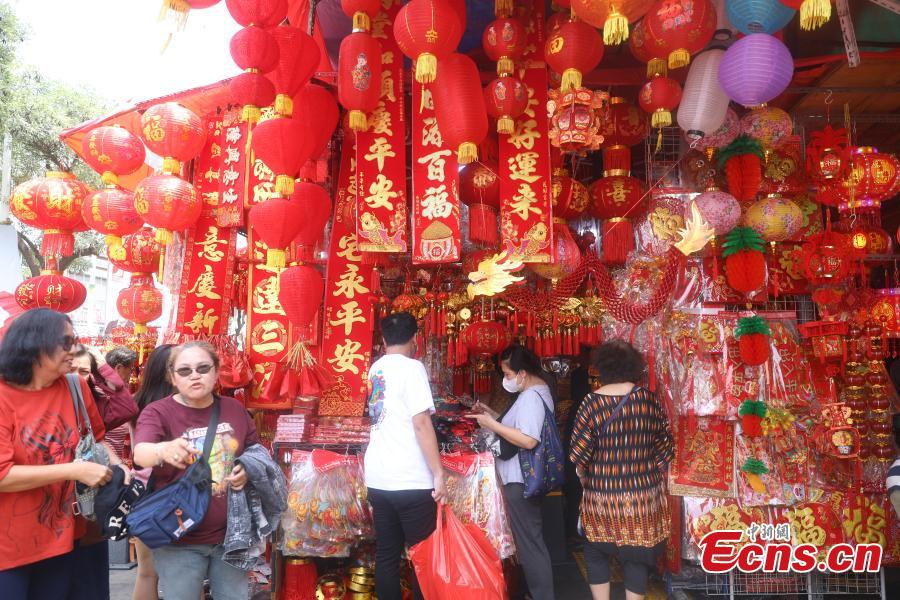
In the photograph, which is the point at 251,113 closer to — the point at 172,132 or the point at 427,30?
the point at 427,30

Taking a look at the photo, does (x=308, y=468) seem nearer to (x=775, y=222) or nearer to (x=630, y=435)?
(x=630, y=435)

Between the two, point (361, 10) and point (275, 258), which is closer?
point (361, 10)

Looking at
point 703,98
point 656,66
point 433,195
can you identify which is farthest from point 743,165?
point 433,195

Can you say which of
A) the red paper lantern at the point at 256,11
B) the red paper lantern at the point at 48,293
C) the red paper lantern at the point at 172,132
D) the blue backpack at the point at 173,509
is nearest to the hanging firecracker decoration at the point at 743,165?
the red paper lantern at the point at 256,11

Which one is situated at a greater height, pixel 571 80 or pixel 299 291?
pixel 571 80

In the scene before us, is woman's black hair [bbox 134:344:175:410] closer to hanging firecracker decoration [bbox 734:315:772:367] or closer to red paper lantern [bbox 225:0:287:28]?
red paper lantern [bbox 225:0:287:28]

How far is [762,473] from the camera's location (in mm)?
3846

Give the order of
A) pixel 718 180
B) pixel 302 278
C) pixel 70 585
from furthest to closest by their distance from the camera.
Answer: pixel 718 180 → pixel 302 278 → pixel 70 585

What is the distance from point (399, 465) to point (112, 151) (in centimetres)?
372

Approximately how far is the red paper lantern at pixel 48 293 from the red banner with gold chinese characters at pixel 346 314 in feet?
8.93

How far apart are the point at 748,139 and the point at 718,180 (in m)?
0.33

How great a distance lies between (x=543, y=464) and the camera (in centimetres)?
346

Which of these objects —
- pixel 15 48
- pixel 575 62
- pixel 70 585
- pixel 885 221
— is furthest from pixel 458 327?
pixel 15 48

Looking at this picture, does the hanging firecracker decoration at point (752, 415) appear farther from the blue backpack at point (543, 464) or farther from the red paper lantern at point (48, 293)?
the red paper lantern at point (48, 293)
